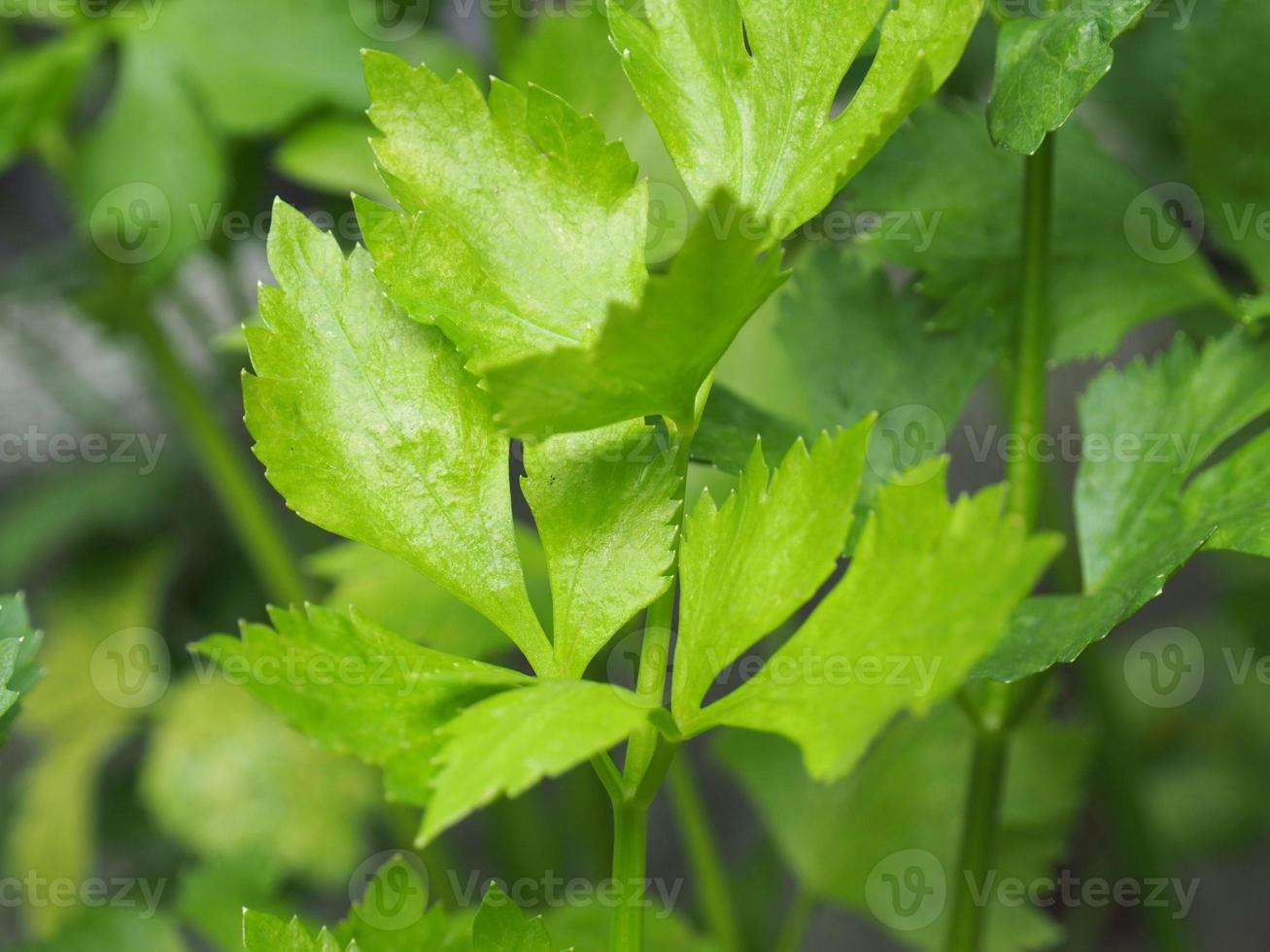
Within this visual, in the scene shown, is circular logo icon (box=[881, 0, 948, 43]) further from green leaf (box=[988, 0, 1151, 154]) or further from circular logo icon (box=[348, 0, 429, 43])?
circular logo icon (box=[348, 0, 429, 43])

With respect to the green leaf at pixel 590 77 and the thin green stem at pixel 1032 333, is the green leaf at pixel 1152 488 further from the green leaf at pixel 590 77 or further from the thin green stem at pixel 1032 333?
the green leaf at pixel 590 77

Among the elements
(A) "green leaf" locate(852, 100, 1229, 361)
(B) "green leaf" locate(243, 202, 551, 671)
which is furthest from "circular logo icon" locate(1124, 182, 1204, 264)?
(B) "green leaf" locate(243, 202, 551, 671)

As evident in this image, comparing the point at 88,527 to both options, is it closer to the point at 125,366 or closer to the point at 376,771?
the point at 125,366

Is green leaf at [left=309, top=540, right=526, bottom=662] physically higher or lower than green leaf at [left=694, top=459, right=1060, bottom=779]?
lower

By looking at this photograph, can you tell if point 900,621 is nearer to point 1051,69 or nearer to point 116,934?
point 1051,69
